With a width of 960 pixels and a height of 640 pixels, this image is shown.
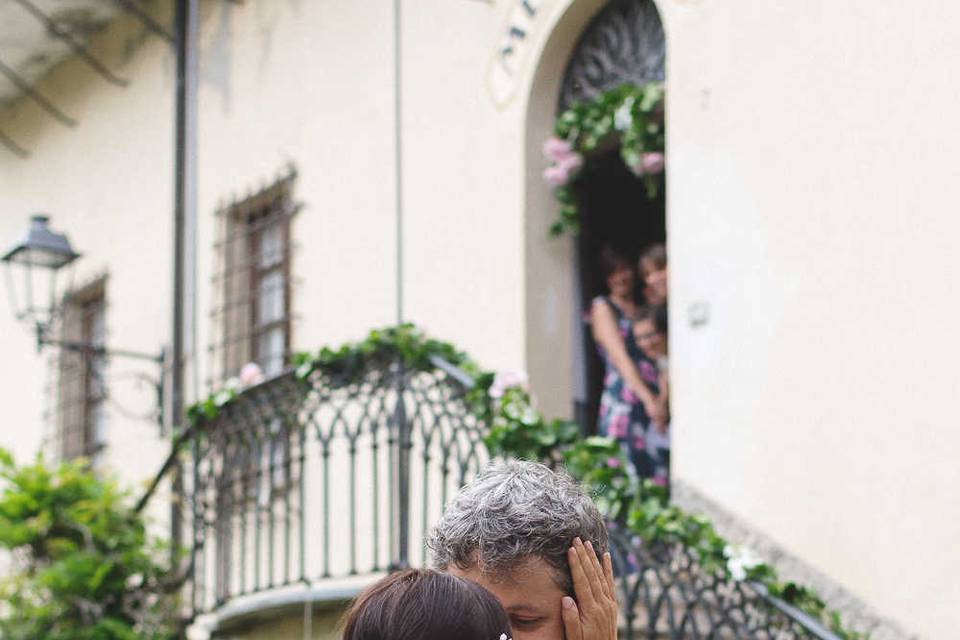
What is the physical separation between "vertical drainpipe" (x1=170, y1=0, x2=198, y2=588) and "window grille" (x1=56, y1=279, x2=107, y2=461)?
1776mm

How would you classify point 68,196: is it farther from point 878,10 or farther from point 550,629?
point 550,629

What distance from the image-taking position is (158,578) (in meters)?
7.73

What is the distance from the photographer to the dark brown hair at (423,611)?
2.09m

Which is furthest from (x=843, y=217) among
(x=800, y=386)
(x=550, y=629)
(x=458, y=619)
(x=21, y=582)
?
(x=21, y=582)

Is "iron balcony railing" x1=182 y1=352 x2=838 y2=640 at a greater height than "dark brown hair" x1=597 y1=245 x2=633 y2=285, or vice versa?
"dark brown hair" x1=597 y1=245 x2=633 y2=285

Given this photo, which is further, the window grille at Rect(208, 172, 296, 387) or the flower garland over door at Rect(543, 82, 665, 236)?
the window grille at Rect(208, 172, 296, 387)

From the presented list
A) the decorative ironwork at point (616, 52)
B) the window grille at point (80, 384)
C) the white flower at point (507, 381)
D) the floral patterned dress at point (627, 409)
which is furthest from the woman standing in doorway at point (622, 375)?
the window grille at point (80, 384)

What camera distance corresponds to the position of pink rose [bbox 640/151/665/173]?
704 centimetres

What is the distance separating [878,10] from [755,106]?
733 millimetres

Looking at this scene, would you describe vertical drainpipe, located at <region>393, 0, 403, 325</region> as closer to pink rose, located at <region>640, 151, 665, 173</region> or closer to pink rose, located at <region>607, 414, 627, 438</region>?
pink rose, located at <region>607, 414, 627, 438</region>

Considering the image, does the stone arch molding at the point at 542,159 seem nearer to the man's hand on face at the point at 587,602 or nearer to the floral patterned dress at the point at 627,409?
the floral patterned dress at the point at 627,409

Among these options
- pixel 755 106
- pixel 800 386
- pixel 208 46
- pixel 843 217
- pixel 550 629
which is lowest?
pixel 550 629

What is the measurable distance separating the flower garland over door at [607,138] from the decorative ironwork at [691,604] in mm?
2201

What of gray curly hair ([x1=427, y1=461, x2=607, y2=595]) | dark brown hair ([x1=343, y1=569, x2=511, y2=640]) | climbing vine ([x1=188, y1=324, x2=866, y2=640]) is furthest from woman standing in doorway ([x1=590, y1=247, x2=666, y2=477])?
dark brown hair ([x1=343, y1=569, x2=511, y2=640])
